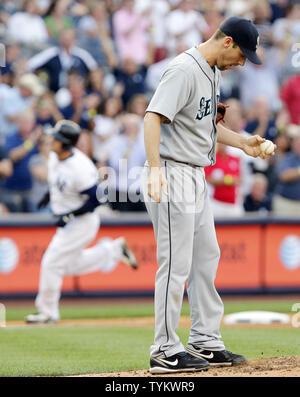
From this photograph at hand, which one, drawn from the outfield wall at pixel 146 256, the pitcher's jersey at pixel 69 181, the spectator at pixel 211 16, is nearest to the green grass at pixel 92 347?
the pitcher's jersey at pixel 69 181

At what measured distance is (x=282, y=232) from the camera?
1193cm

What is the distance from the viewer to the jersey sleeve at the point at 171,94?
5059 mm

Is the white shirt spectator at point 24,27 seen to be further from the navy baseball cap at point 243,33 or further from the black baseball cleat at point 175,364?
the black baseball cleat at point 175,364

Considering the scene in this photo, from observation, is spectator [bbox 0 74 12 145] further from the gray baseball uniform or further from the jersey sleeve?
the jersey sleeve

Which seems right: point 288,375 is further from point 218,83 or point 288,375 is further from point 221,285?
point 221,285

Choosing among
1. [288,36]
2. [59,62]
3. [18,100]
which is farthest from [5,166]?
[288,36]

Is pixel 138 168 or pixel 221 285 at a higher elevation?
pixel 138 168

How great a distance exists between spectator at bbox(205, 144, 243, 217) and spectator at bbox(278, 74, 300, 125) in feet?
7.37

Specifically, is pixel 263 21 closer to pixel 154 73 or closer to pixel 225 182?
pixel 154 73

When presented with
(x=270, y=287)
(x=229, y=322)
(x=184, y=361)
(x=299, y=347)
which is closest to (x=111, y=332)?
(x=229, y=322)

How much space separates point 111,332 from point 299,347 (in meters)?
2.25

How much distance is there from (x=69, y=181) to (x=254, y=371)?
4.72 metres

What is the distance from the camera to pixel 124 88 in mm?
13297

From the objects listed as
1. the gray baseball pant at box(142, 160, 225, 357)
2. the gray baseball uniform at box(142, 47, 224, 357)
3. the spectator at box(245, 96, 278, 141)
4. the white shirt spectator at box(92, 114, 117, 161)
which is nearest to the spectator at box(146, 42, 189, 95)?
the white shirt spectator at box(92, 114, 117, 161)
